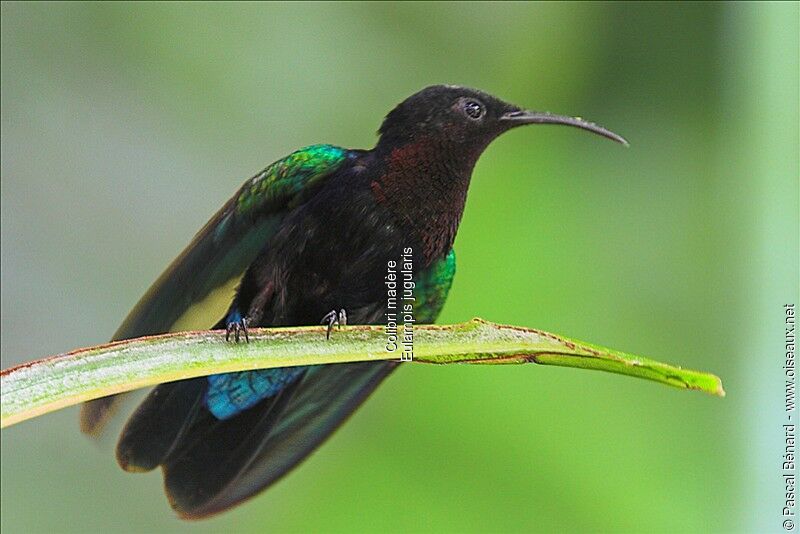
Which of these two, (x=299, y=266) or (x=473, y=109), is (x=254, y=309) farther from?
(x=473, y=109)

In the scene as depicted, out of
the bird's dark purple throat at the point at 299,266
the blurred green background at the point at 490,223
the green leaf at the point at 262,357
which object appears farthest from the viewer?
the blurred green background at the point at 490,223

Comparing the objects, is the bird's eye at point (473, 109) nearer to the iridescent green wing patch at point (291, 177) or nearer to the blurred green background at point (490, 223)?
the iridescent green wing patch at point (291, 177)

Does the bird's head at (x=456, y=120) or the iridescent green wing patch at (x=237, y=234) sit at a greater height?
the bird's head at (x=456, y=120)

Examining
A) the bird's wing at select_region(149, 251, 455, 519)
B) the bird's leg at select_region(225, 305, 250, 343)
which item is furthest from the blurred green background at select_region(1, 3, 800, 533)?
the bird's leg at select_region(225, 305, 250, 343)

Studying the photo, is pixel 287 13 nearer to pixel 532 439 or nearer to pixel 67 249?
pixel 67 249

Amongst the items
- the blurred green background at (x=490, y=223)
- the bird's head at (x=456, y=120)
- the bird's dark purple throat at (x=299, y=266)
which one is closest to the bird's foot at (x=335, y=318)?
the bird's dark purple throat at (x=299, y=266)

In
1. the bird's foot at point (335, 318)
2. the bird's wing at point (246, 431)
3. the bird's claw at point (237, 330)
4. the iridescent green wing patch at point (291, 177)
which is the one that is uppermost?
the iridescent green wing patch at point (291, 177)

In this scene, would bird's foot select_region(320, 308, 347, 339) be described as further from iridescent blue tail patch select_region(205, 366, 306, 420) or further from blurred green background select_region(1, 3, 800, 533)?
blurred green background select_region(1, 3, 800, 533)
